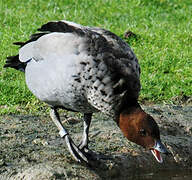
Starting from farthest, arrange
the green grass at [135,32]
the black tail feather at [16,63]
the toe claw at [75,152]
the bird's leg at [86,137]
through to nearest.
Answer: the green grass at [135,32] < the black tail feather at [16,63] < the bird's leg at [86,137] < the toe claw at [75,152]

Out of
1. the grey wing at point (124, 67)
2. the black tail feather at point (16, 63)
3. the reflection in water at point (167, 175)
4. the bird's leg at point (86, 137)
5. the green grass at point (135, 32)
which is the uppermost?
the grey wing at point (124, 67)

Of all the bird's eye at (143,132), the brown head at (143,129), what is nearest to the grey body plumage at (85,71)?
the brown head at (143,129)

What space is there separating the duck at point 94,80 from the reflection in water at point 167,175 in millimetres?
550

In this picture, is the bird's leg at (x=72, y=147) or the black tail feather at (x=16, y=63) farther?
the black tail feather at (x=16, y=63)

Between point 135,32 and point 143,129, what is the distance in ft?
16.1

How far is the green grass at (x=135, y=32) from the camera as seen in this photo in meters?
7.27

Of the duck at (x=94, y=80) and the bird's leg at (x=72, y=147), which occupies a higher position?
the duck at (x=94, y=80)

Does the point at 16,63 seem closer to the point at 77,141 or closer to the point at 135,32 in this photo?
the point at 77,141

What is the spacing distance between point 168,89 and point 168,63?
0.87 m

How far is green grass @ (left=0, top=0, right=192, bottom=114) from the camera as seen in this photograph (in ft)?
23.9

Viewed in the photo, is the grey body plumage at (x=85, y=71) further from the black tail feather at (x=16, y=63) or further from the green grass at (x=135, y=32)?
the green grass at (x=135, y=32)

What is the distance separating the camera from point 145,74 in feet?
25.9

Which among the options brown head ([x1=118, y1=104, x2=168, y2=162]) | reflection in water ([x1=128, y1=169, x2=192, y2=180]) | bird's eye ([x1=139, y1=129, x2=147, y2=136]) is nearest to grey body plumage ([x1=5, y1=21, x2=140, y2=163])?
brown head ([x1=118, y1=104, x2=168, y2=162])

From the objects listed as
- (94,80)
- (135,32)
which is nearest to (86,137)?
(94,80)
